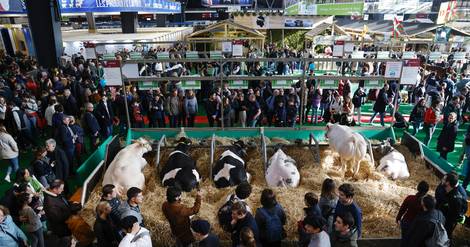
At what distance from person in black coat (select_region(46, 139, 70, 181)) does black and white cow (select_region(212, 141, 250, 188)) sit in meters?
3.02

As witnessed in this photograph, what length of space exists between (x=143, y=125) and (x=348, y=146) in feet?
21.4

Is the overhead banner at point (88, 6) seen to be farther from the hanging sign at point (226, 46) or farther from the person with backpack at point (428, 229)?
the person with backpack at point (428, 229)

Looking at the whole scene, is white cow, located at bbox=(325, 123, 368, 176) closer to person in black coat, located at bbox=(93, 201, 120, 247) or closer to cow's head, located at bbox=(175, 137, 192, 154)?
cow's head, located at bbox=(175, 137, 192, 154)

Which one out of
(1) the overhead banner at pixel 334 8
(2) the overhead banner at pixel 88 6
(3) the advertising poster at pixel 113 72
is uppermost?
(1) the overhead banner at pixel 334 8

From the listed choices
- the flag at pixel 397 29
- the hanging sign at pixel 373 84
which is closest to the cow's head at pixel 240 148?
the hanging sign at pixel 373 84

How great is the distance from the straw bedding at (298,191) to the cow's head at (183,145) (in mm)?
240

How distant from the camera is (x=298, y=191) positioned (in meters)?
6.00

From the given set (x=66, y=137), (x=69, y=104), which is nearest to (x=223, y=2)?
(x=69, y=104)

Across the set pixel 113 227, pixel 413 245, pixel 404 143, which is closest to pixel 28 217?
pixel 113 227

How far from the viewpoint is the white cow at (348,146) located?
6605 mm

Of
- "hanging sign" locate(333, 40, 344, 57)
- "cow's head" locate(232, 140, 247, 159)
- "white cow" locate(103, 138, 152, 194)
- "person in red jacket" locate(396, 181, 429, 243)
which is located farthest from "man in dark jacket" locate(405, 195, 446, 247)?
"hanging sign" locate(333, 40, 344, 57)

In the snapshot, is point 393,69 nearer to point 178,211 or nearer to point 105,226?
point 178,211

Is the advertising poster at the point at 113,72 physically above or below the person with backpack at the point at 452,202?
above

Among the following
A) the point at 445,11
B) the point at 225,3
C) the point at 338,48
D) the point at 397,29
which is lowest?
the point at 338,48
